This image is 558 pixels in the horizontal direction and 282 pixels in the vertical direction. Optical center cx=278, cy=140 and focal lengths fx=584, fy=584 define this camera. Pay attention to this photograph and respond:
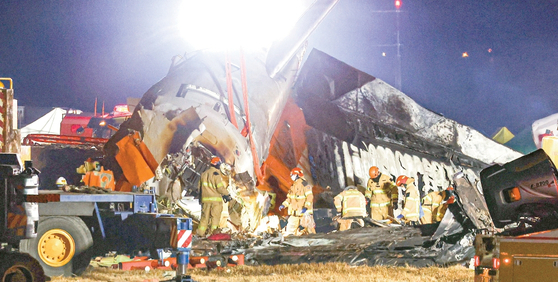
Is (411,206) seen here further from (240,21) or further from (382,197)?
(240,21)

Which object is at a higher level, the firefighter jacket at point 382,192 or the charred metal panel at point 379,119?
the charred metal panel at point 379,119

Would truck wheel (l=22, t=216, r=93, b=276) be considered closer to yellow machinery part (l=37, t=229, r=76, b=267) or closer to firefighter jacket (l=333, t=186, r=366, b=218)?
yellow machinery part (l=37, t=229, r=76, b=267)

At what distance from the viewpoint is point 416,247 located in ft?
28.5

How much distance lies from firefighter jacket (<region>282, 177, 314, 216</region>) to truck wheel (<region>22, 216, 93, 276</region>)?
262 inches

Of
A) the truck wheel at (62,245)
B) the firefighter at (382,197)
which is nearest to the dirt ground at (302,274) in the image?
the truck wheel at (62,245)

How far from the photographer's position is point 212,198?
12344 mm

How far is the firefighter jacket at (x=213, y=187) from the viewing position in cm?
1227

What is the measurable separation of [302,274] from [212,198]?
4862mm

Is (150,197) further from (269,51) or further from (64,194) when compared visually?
(269,51)

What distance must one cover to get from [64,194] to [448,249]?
17.6 feet

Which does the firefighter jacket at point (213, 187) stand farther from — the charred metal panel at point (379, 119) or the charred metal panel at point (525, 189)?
the charred metal panel at point (525, 189)

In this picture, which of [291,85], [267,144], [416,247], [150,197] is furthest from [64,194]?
[291,85]

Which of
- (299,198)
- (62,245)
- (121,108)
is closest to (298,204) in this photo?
(299,198)

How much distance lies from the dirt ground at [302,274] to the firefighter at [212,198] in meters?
3.79
